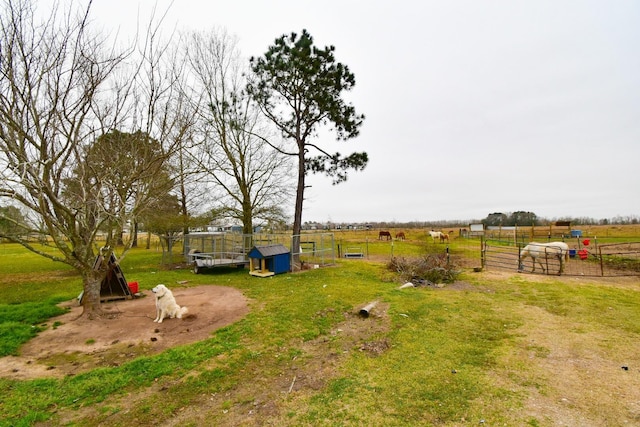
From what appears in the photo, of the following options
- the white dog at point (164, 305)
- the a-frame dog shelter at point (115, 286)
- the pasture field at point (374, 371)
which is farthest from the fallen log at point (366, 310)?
the a-frame dog shelter at point (115, 286)

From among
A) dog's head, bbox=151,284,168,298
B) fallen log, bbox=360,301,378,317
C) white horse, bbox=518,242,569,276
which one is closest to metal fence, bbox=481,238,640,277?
white horse, bbox=518,242,569,276

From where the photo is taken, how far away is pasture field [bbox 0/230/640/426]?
3.58 meters

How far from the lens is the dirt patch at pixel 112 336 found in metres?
5.03

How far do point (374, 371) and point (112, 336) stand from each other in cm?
547

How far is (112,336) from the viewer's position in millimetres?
6223

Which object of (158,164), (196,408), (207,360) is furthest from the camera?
(158,164)

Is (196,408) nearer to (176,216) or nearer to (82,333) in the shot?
(82,333)

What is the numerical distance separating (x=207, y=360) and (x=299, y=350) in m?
1.64

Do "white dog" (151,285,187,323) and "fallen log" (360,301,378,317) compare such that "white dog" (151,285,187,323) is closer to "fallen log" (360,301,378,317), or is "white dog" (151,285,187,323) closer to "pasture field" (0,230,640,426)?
"pasture field" (0,230,640,426)

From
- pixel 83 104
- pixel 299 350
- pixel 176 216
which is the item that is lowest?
pixel 299 350

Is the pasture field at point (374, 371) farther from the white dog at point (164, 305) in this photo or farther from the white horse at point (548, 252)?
the white horse at point (548, 252)

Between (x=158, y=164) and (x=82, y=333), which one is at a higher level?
(x=158, y=164)

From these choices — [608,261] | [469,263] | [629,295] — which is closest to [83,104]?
[629,295]

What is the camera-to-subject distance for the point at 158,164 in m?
7.49
